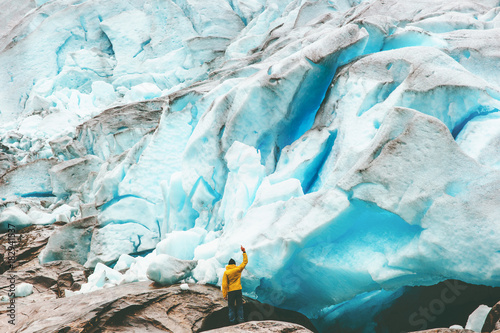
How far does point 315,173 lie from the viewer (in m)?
6.32

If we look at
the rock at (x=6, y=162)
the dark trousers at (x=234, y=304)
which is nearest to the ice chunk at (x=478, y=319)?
the dark trousers at (x=234, y=304)

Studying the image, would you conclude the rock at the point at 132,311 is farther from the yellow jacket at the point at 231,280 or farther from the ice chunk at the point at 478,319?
the ice chunk at the point at 478,319

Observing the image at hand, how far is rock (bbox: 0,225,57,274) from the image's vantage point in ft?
29.0

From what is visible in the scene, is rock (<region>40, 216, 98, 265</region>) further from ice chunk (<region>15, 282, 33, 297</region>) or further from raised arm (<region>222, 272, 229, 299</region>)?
raised arm (<region>222, 272, 229, 299</region>)

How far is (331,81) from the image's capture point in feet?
23.1

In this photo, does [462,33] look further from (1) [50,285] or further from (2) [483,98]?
(1) [50,285]

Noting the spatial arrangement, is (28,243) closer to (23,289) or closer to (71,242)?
(71,242)

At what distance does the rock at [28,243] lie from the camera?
885 cm

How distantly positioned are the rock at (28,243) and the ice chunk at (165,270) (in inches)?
206

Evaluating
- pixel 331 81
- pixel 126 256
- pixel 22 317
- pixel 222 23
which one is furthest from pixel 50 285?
pixel 222 23

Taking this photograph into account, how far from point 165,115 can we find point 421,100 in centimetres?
560

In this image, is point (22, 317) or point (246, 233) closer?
point (22, 317)

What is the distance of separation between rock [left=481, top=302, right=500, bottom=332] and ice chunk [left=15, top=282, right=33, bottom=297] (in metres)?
6.35

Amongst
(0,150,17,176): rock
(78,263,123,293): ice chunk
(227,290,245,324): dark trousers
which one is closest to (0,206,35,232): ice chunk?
(0,150,17,176): rock
